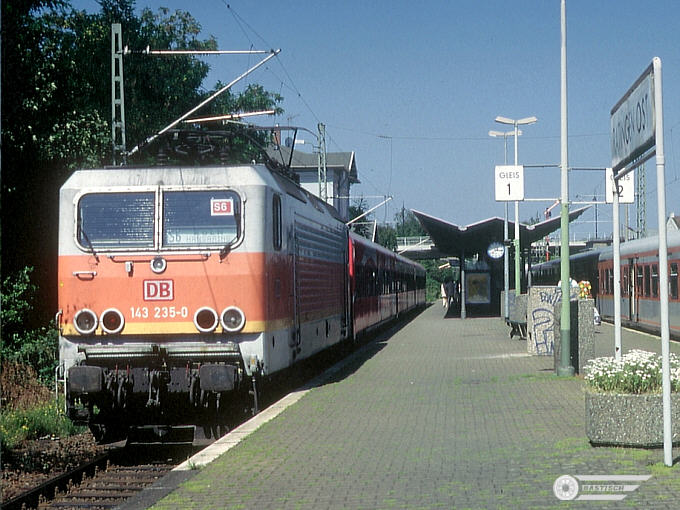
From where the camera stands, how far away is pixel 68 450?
42.2ft

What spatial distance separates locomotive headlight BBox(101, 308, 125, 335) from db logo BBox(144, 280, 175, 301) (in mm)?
365

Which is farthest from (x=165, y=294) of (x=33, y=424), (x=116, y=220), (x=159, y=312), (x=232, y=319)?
(x=33, y=424)

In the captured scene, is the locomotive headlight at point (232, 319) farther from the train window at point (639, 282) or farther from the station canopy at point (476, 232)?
the station canopy at point (476, 232)

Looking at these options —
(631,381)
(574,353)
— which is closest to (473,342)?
(574,353)

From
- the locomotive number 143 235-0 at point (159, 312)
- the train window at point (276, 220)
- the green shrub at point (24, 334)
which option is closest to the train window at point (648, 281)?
the green shrub at point (24, 334)

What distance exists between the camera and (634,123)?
29.9 ft

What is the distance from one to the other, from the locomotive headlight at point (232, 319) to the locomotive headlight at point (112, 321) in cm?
116

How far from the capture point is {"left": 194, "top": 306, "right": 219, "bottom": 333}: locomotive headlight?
11766 millimetres

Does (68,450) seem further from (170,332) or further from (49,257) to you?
(49,257)

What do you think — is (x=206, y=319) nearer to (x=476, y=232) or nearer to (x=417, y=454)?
(x=417, y=454)

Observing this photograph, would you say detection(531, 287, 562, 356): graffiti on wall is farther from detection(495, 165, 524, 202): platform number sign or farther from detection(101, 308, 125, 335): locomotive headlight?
detection(101, 308, 125, 335): locomotive headlight

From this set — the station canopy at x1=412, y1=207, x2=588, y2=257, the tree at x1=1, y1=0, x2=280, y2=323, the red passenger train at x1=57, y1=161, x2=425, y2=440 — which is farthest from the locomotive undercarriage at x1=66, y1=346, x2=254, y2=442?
the station canopy at x1=412, y1=207, x2=588, y2=257

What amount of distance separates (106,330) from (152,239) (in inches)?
45.7

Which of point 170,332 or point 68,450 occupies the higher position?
point 170,332
